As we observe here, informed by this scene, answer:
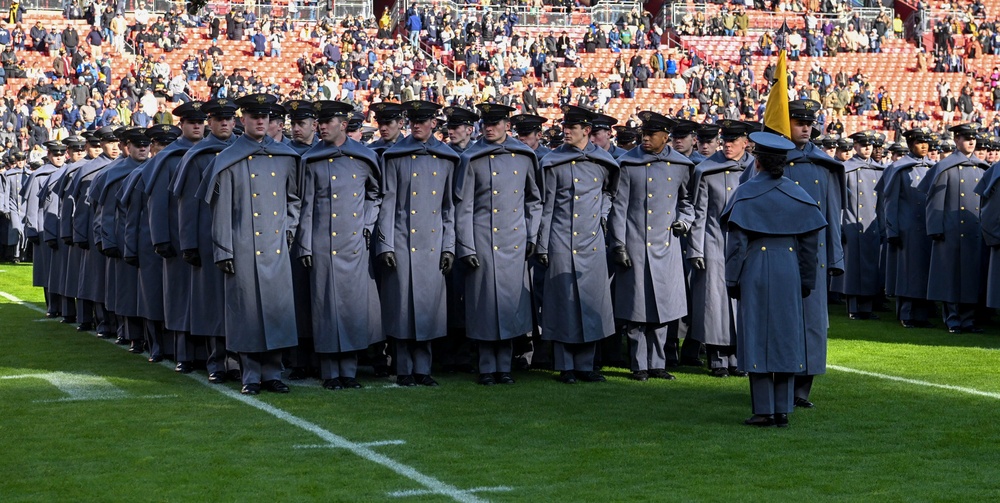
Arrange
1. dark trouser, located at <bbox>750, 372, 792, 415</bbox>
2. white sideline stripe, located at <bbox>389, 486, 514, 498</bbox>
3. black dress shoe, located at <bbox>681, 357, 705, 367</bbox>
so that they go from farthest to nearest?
black dress shoe, located at <bbox>681, 357, 705, 367</bbox>, dark trouser, located at <bbox>750, 372, 792, 415</bbox>, white sideline stripe, located at <bbox>389, 486, 514, 498</bbox>

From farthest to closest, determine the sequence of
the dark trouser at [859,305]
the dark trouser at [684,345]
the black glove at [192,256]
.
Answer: the dark trouser at [859,305], the dark trouser at [684,345], the black glove at [192,256]

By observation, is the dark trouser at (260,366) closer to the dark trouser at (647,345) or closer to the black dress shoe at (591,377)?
the black dress shoe at (591,377)

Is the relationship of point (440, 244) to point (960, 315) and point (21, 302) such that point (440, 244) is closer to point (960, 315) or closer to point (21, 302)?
point (960, 315)

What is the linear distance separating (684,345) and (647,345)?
0.78 meters

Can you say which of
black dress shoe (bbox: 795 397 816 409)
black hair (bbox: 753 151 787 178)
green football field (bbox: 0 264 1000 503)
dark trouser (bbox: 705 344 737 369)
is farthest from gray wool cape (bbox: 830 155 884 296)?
black hair (bbox: 753 151 787 178)

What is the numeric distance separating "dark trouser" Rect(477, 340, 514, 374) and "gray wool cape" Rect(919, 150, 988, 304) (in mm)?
6227

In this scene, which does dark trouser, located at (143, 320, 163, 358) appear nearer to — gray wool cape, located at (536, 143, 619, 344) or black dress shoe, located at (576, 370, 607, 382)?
gray wool cape, located at (536, 143, 619, 344)

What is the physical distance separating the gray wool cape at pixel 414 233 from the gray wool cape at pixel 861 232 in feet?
23.7

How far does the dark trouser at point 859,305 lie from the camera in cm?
1728

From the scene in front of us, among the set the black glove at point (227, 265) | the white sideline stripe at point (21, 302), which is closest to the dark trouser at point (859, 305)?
the black glove at point (227, 265)

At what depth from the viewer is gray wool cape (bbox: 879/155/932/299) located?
1612 centimetres

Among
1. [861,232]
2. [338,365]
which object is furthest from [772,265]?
[861,232]

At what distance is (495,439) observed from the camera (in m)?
8.71

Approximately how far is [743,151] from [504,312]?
2618 millimetres
